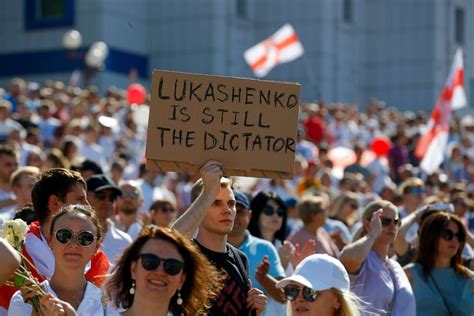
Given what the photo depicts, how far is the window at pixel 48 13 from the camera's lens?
124 ft

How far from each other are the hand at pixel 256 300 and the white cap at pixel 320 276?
24cm

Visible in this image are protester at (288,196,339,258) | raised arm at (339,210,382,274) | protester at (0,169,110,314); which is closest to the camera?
protester at (0,169,110,314)

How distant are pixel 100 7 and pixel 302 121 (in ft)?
40.3

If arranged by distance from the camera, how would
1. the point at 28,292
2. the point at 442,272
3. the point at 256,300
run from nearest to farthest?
the point at 28,292 → the point at 256,300 → the point at 442,272

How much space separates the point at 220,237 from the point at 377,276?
1.69 meters

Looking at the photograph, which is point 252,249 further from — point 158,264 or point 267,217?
point 158,264

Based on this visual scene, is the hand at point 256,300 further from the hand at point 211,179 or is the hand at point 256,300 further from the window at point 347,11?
the window at point 347,11

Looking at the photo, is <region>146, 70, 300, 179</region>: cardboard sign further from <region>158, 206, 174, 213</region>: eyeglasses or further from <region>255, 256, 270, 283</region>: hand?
<region>158, 206, 174, 213</region>: eyeglasses

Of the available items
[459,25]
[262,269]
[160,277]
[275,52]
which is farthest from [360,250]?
[459,25]

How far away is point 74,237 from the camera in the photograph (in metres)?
7.10

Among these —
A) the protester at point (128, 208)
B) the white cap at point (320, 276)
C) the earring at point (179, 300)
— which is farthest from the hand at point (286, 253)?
the earring at point (179, 300)

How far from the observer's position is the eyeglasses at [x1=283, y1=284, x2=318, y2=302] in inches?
290

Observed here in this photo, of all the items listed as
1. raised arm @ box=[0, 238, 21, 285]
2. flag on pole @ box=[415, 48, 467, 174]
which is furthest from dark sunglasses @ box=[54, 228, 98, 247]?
flag on pole @ box=[415, 48, 467, 174]

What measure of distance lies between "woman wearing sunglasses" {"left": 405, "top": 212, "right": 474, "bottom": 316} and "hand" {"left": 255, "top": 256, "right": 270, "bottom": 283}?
4.19 feet
